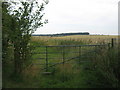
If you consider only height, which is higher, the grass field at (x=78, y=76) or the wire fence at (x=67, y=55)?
the wire fence at (x=67, y=55)

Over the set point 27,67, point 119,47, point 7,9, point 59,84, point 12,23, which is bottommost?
point 59,84

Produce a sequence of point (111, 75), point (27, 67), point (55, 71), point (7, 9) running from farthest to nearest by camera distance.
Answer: point (55, 71) < point (27, 67) < point (7, 9) < point (111, 75)

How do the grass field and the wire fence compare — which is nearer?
the grass field

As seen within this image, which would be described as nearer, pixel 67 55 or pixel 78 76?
pixel 78 76

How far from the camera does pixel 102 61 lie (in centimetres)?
727

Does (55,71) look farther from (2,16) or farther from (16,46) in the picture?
(2,16)

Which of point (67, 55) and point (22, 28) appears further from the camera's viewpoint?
point (67, 55)

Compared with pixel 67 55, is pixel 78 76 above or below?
below

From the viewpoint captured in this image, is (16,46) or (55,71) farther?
(55,71)

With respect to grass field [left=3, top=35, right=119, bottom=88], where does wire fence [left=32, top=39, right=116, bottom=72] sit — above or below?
above

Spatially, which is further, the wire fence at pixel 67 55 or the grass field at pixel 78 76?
the wire fence at pixel 67 55

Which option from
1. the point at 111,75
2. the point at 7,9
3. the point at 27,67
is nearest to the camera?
the point at 111,75

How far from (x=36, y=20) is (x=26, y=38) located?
0.78 meters

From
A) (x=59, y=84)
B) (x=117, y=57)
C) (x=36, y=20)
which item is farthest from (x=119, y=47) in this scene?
(x=36, y=20)
